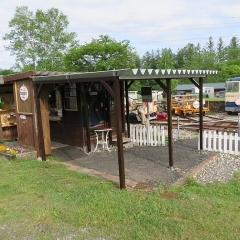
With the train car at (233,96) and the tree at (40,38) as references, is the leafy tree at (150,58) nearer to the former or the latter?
the tree at (40,38)

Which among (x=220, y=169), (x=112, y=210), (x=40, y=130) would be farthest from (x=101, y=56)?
(x=112, y=210)

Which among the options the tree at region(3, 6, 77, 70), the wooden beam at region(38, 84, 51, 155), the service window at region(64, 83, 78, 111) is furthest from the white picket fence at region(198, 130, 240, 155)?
the tree at region(3, 6, 77, 70)

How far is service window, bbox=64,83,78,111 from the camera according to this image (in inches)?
327

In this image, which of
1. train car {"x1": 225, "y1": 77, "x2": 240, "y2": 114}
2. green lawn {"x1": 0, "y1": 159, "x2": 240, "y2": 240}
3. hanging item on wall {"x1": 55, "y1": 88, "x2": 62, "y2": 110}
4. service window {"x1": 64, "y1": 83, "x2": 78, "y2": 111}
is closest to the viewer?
green lawn {"x1": 0, "y1": 159, "x2": 240, "y2": 240}

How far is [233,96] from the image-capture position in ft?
62.1

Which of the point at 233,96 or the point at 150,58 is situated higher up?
the point at 150,58

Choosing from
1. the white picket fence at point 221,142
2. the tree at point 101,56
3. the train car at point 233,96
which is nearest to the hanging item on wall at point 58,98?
the white picket fence at point 221,142

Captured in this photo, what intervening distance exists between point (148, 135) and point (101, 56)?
2056 cm

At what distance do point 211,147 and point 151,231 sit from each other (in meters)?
5.06

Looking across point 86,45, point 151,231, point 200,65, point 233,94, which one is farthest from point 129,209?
point 200,65

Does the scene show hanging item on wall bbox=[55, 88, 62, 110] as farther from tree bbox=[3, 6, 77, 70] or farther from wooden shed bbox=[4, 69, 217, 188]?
tree bbox=[3, 6, 77, 70]

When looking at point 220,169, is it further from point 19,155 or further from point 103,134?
point 19,155

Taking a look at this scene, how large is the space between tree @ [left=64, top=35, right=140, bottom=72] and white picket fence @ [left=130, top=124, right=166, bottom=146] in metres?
18.8

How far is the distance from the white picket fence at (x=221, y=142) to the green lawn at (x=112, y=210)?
2.45 meters
